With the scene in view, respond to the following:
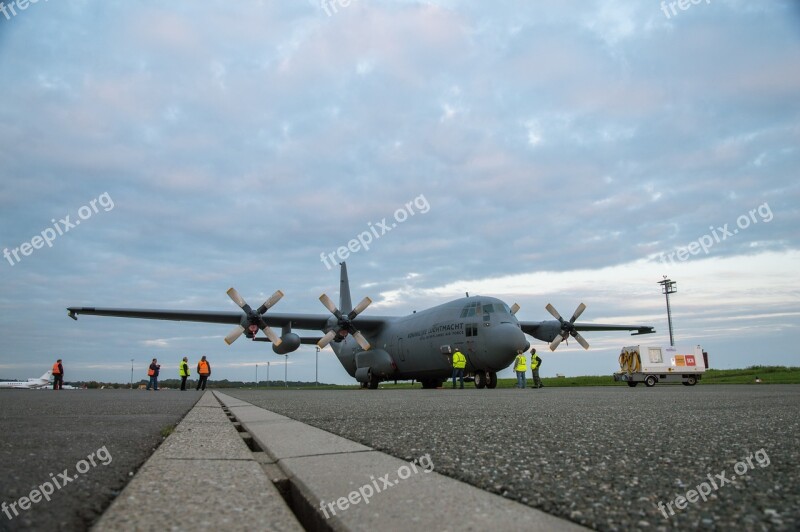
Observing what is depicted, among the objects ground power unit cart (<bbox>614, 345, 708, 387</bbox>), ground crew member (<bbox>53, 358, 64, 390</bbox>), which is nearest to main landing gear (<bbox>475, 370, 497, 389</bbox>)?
ground power unit cart (<bbox>614, 345, 708, 387</bbox>)

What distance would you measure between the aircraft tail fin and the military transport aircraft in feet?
14.6

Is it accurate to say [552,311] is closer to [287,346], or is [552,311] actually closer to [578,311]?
[578,311]

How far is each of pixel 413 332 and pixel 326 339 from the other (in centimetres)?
393

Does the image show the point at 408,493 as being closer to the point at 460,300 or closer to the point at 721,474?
the point at 721,474

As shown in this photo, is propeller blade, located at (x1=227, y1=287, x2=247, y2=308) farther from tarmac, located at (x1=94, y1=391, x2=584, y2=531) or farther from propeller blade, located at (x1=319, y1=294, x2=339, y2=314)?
tarmac, located at (x1=94, y1=391, x2=584, y2=531)

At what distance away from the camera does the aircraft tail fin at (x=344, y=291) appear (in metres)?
34.8

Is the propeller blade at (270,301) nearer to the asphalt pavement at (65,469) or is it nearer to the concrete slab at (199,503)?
the asphalt pavement at (65,469)

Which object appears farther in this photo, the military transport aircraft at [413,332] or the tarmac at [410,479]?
the military transport aircraft at [413,332]

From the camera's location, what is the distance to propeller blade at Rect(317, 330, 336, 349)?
23.5 metres

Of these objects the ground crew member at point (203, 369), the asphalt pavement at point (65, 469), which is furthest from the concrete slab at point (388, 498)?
the ground crew member at point (203, 369)

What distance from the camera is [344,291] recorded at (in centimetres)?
3494

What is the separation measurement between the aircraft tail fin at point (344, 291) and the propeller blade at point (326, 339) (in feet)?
31.4

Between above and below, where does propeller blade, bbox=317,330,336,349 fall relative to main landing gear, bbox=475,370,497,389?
above

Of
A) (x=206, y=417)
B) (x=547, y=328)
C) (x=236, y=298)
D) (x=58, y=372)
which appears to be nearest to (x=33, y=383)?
(x=58, y=372)
